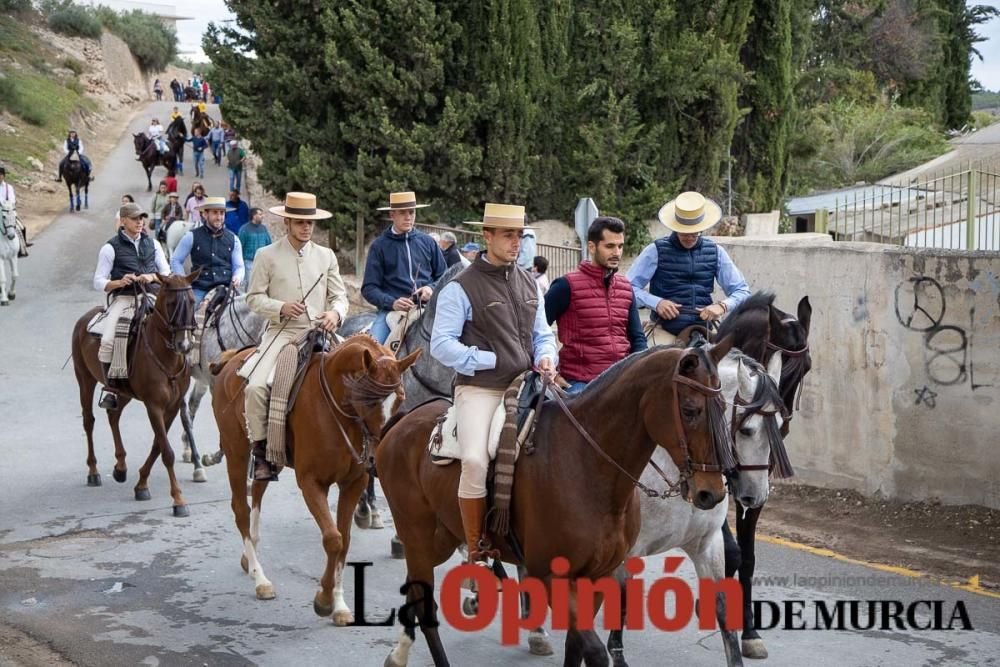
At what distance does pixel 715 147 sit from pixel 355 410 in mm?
19392

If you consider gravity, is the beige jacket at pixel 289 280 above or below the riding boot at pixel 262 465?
above

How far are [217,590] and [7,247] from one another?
1767 cm

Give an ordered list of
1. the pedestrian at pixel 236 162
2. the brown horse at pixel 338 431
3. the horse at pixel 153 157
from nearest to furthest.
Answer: the brown horse at pixel 338 431
the pedestrian at pixel 236 162
the horse at pixel 153 157

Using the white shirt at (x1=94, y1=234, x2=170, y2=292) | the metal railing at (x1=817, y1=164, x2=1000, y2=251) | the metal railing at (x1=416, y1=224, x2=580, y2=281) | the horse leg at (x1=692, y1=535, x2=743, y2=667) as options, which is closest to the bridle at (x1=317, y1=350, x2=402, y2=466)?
the horse leg at (x1=692, y1=535, x2=743, y2=667)

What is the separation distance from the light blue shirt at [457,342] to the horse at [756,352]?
1.30m

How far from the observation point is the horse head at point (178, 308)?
38.2 feet

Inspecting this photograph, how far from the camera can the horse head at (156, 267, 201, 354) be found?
11.7 m

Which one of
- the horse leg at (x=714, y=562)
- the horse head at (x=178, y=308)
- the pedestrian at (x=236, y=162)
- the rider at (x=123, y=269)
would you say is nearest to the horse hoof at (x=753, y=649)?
the horse leg at (x=714, y=562)

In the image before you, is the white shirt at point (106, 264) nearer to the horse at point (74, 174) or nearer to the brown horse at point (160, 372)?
the brown horse at point (160, 372)

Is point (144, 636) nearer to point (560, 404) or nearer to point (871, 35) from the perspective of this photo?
point (560, 404)

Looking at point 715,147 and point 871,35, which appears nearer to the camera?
point 715,147

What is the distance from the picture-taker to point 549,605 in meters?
6.29

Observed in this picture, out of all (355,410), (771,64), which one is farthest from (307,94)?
(355,410)

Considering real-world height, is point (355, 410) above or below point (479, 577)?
above
